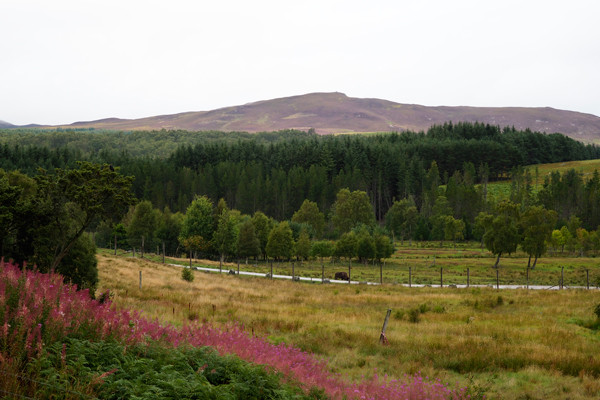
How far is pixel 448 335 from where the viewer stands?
16984 mm

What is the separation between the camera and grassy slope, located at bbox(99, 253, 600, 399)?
1226 cm

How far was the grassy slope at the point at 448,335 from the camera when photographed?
40.2 feet

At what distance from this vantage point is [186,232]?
87.8 m

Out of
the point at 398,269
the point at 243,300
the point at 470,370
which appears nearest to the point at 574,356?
the point at 470,370

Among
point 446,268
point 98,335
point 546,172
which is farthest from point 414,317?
point 546,172

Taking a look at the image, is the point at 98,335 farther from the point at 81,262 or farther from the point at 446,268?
the point at 446,268

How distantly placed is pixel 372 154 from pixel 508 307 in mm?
137444

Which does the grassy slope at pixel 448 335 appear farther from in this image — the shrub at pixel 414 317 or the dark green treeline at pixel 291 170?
the dark green treeline at pixel 291 170

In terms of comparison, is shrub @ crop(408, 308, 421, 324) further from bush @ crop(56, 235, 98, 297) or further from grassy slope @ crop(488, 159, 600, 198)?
grassy slope @ crop(488, 159, 600, 198)

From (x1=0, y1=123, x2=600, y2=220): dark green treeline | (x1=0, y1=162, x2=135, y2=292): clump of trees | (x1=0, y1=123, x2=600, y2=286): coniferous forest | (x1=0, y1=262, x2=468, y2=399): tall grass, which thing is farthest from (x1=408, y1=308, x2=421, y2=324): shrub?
(x1=0, y1=123, x2=600, y2=220): dark green treeline

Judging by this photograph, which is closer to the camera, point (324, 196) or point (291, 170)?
point (324, 196)

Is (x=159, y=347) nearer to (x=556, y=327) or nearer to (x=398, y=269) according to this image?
(x=556, y=327)

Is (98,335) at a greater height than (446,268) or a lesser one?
greater

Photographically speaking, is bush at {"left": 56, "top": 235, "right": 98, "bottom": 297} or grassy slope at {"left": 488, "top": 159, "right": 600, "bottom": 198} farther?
grassy slope at {"left": 488, "top": 159, "right": 600, "bottom": 198}
